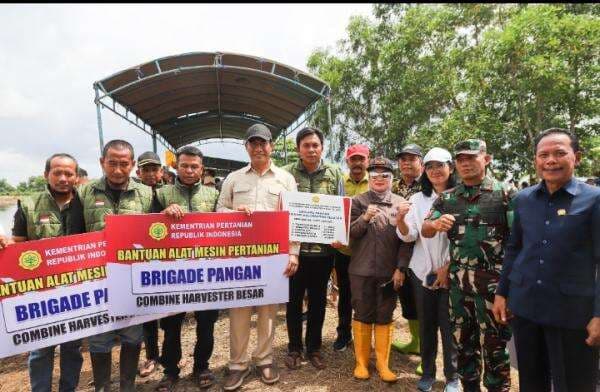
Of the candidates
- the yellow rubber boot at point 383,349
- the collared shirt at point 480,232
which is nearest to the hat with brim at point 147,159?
the yellow rubber boot at point 383,349

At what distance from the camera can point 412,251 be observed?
3506mm

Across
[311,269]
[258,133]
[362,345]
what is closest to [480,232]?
[362,345]

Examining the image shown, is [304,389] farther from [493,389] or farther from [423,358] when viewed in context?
[493,389]

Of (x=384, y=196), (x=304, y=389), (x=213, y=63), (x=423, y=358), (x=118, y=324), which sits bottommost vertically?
(x=304, y=389)

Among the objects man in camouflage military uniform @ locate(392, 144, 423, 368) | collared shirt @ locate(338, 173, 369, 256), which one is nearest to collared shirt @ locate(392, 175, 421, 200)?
man in camouflage military uniform @ locate(392, 144, 423, 368)

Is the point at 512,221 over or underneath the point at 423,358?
over

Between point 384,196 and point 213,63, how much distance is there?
451cm

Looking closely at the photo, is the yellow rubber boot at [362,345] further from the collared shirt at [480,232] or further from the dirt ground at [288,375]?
the collared shirt at [480,232]

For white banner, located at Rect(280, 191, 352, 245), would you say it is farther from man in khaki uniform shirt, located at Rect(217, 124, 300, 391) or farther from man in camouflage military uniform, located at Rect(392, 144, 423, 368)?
man in camouflage military uniform, located at Rect(392, 144, 423, 368)

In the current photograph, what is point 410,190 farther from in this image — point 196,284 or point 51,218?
point 51,218

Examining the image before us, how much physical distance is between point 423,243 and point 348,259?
44.0 inches

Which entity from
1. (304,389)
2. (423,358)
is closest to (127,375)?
(304,389)

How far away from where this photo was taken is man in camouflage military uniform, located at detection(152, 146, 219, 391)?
3441mm

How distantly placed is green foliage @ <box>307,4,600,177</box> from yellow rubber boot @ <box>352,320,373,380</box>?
4.77 m
